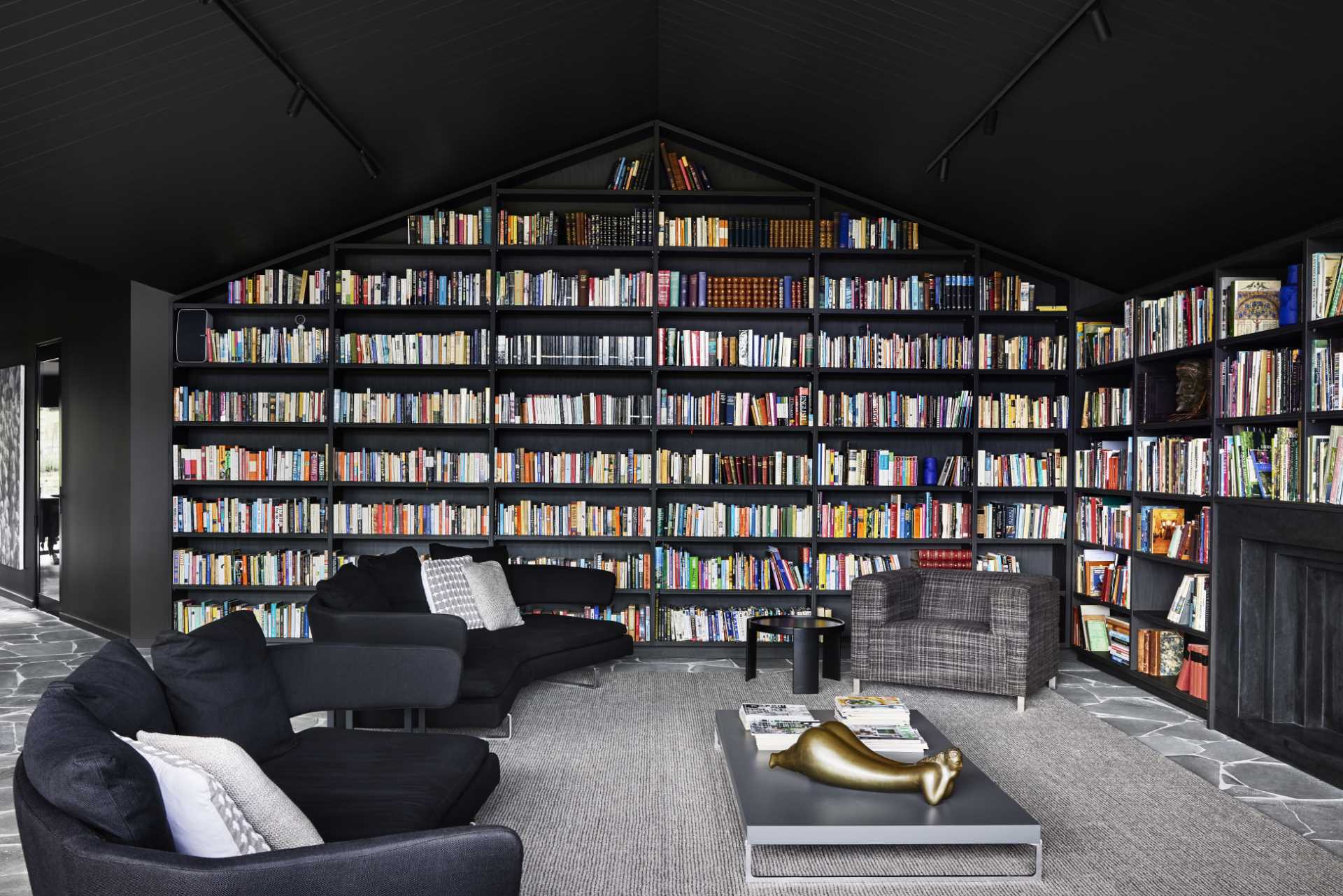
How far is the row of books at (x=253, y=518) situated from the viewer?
6629 millimetres

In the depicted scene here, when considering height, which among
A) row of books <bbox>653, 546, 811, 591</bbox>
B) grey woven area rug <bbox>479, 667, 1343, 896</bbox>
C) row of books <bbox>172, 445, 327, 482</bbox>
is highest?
row of books <bbox>172, 445, 327, 482</bbox>

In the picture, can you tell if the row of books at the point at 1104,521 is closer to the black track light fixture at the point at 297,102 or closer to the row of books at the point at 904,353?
the row of books at the point at 904,353

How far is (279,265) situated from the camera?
6.79 meters

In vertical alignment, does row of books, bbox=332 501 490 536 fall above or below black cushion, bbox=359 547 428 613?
above

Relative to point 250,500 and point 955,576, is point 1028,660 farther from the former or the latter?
point 250,500

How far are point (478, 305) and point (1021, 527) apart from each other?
3985 mm

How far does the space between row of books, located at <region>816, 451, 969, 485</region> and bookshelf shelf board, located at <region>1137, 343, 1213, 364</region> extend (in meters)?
1.39

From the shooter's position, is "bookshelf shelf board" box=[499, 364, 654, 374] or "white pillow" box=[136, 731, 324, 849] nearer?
"white pillow" box=[136, 731, 324, 849]

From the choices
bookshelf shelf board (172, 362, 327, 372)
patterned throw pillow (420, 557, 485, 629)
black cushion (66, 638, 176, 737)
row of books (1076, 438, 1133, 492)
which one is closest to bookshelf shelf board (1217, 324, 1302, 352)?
row of books (1076, 438, 1133, 492)

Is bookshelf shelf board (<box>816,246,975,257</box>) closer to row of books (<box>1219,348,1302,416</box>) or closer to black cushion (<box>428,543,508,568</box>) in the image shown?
row of books (<box>1219,348,1302,416</box>)

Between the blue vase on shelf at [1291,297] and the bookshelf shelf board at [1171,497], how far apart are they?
913 millimetres

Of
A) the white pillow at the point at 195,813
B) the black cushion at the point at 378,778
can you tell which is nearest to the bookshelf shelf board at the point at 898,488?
the black cushion at the point at 378,778

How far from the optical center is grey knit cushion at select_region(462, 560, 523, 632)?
5.26 metres

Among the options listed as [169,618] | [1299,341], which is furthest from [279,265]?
[1299,341]
